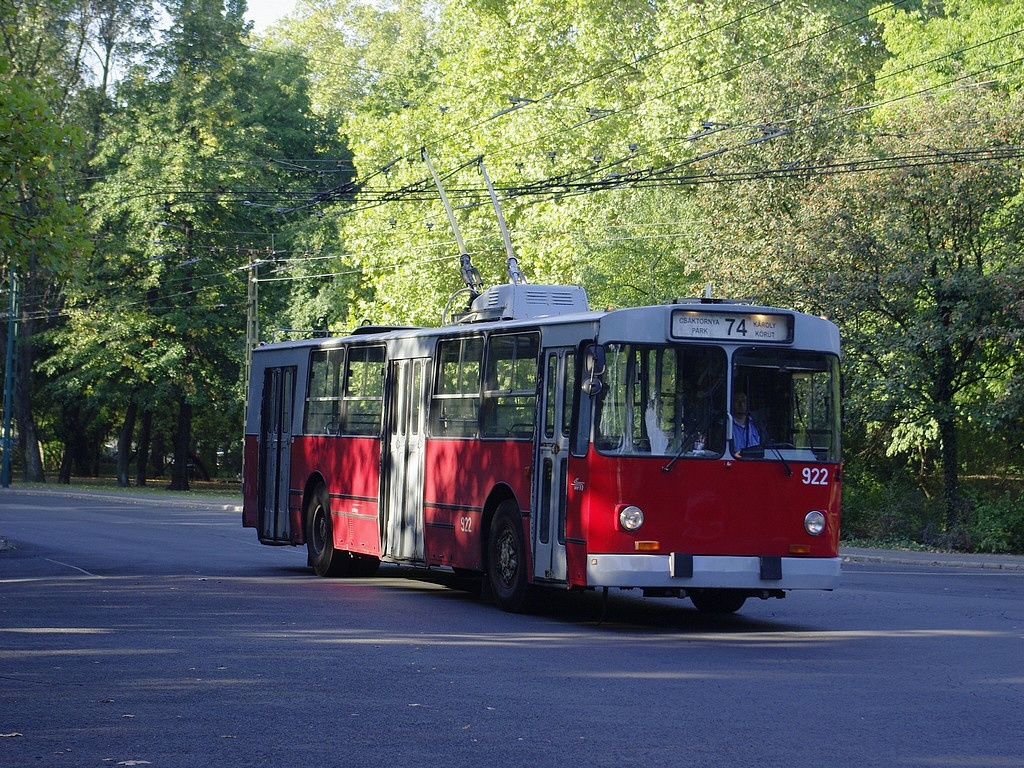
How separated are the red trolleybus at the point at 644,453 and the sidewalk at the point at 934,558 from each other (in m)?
11.9

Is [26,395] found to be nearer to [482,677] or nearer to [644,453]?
[644,453]

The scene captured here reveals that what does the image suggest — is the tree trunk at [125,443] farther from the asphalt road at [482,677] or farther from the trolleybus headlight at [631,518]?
the trolleybus headlight at [631,518]

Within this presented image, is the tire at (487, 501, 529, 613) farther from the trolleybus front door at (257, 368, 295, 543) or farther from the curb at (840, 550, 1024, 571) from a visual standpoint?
the curb at (840, 550, 1024, 571)

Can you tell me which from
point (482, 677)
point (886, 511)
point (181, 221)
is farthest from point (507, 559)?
point (181, 221)

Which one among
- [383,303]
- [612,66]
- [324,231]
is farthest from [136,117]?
[612,66]

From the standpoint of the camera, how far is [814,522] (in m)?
14.7

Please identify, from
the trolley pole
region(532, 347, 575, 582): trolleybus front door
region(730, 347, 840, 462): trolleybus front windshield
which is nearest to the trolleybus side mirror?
region(532, 347, 575, 582): trolleybus front door

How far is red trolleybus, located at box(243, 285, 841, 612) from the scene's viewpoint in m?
14.2

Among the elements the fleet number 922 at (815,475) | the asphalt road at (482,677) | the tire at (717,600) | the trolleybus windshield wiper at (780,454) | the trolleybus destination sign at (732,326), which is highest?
the trolleybus destination sign at (732,326)

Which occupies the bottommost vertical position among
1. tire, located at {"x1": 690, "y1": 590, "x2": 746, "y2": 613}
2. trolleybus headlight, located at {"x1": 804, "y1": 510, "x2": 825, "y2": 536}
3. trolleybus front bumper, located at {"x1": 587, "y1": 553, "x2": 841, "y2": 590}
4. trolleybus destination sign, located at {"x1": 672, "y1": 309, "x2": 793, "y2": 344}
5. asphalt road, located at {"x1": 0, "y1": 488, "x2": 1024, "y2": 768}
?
asphalt road, located at {"x1": 0, "y1": 488, "x2": 1024, "y2": 768}

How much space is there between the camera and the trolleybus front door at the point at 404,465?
18078 millimetres

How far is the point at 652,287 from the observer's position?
134 feet

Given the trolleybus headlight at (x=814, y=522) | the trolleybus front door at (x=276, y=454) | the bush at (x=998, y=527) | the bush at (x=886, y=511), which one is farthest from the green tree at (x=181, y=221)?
the trolleybus headlight at (x=814, y=522)

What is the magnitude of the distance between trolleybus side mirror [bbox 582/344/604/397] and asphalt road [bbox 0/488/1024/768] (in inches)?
87.8
